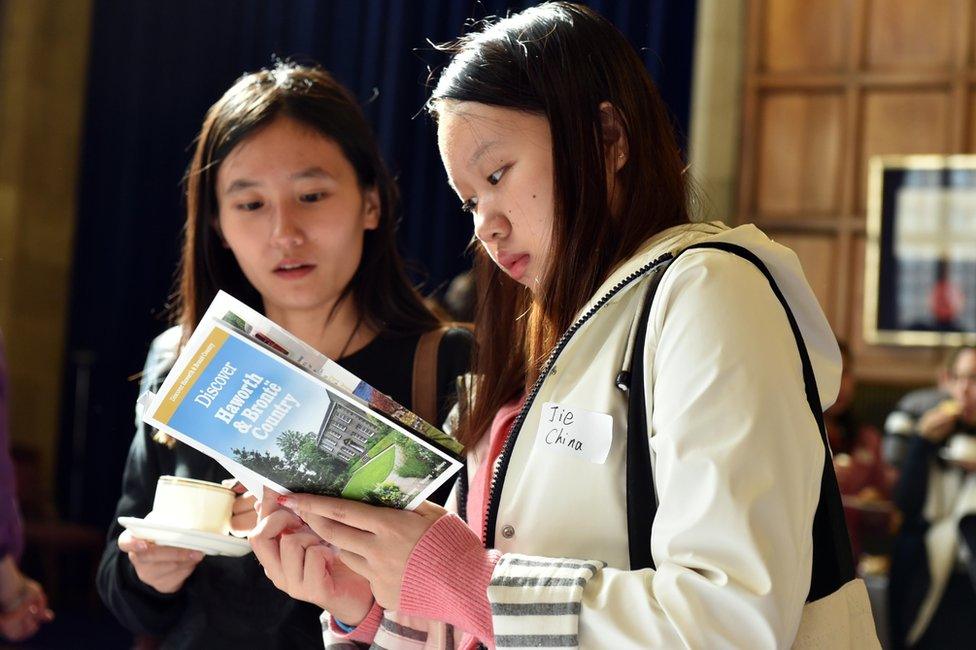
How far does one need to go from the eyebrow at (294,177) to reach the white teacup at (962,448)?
308 centimetres

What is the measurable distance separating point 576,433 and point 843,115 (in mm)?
5151

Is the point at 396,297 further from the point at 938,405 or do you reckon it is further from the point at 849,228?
the point at 849,228

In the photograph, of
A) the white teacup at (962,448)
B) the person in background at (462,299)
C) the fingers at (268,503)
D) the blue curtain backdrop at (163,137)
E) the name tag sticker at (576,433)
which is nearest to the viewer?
the name tag sticker at (576,433)

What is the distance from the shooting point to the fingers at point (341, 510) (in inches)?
49.7

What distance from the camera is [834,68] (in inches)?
237

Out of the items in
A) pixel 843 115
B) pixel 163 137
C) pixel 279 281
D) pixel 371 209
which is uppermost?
pixel 843 115

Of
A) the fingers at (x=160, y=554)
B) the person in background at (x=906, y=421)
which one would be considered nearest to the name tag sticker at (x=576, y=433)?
the fingers at (x=160, y=554)

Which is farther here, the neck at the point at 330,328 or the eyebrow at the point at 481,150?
the neck at the point at 330,328

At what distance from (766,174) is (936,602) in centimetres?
240

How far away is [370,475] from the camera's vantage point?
49.8 inches

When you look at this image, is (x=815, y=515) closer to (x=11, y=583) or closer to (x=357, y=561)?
(x=357, y=561)

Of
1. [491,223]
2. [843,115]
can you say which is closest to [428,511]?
[491,223]

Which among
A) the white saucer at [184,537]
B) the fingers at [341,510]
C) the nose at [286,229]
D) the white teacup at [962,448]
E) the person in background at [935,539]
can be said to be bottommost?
the person in background at [935,539]

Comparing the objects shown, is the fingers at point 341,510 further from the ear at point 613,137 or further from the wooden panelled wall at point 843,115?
the wooden panelled wall at point 843,115
